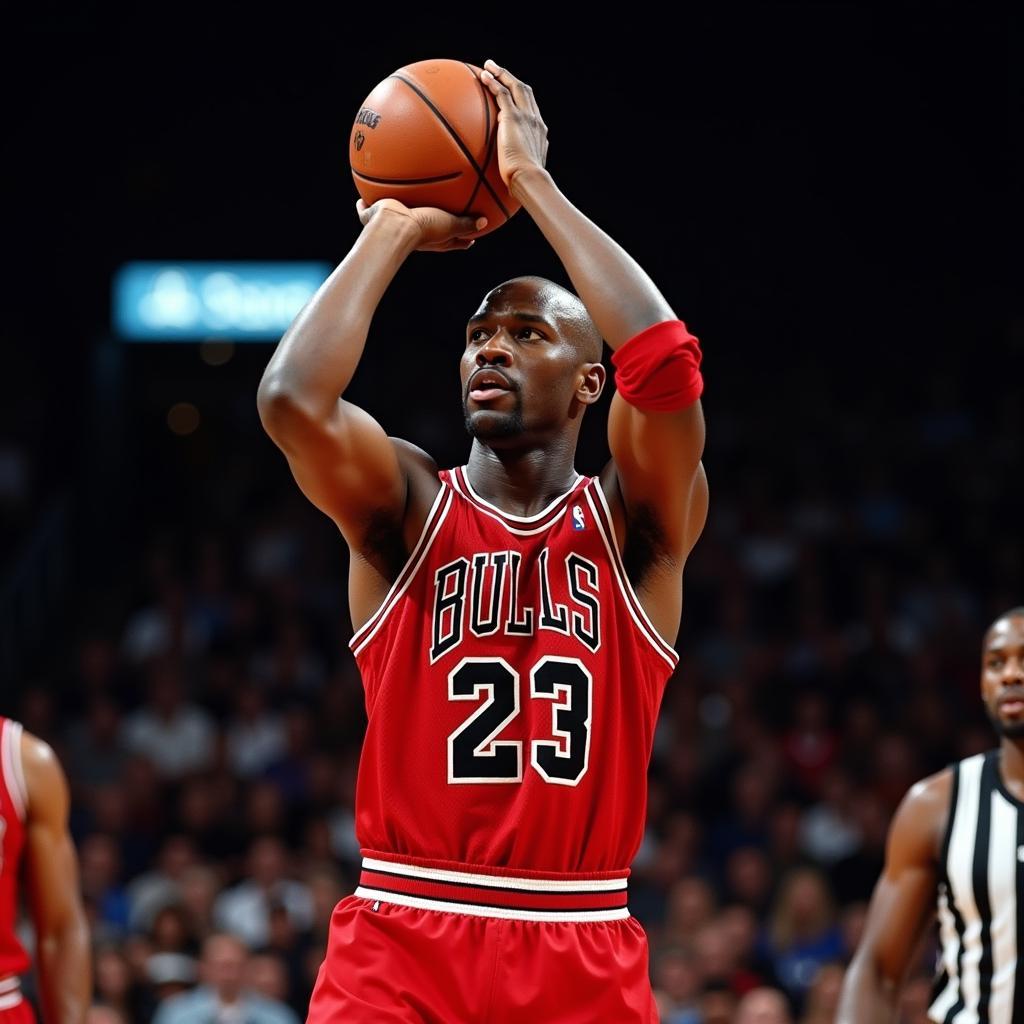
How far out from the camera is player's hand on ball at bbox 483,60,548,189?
12.5 ft

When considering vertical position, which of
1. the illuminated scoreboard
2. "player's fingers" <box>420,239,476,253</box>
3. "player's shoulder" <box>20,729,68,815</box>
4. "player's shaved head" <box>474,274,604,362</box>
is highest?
the illuminated scoreboard

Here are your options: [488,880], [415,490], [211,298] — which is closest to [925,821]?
[488,880]

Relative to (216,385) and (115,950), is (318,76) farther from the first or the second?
(115,950)

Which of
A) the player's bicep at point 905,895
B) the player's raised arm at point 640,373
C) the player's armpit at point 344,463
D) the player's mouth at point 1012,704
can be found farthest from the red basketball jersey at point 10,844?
the player's mouth at point 1012,704

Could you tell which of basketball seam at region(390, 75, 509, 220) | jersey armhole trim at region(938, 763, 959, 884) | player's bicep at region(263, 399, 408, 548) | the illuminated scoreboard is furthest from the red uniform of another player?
the illuminated scoreboard

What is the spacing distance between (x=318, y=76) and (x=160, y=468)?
159 inches

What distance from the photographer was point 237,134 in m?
14.3

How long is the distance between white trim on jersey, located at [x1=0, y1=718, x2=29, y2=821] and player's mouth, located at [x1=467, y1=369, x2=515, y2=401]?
2.16m

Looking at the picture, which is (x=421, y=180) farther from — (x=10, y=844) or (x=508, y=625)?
(x=10, y=844)

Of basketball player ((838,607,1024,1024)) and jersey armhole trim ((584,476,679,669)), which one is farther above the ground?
jersey armhole trim ((584,476,679,669))

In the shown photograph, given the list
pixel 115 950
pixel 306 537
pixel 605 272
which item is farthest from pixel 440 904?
pixel 306 537

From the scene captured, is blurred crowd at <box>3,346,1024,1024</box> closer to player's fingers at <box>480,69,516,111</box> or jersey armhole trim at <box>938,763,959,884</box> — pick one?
jersey armhole trim at <box>938,763,959,884</box>

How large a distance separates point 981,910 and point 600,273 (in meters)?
2.58

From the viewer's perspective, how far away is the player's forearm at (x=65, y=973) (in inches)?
202
